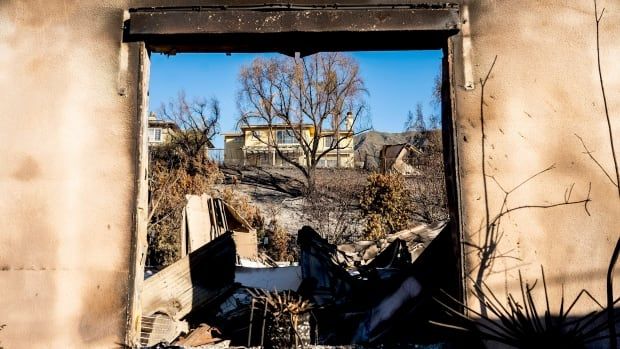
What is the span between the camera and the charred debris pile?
427cm

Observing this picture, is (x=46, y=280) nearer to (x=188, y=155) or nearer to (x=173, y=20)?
(x=173, y=20)

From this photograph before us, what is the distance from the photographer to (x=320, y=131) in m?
33.7

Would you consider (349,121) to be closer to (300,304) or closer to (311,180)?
(311,180)

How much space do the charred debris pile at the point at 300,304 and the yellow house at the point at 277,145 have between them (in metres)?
27.8

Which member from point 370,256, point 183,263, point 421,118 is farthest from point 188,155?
point 183,263

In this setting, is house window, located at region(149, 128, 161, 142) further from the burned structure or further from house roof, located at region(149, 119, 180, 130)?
the burned structure

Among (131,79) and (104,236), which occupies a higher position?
(131,79)

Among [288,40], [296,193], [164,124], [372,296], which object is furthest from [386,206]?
[164,124]

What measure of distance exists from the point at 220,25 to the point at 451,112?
183 centimetres

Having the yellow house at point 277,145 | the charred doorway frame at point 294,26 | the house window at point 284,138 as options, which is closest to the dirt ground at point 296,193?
the yellow house at point 277,145

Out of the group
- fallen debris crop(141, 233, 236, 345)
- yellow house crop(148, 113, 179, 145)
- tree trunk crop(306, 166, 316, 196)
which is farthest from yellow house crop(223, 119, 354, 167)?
fallen debris crop(141, 233, 236, 345)

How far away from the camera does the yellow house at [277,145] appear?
3550cm

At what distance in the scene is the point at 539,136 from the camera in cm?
370

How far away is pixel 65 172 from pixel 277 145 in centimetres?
3252
